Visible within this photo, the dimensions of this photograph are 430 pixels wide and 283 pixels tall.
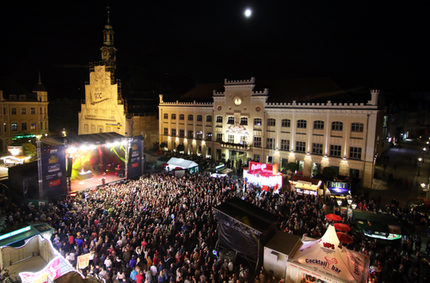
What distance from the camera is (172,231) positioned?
1655 centimetres

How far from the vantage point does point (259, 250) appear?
13094mm

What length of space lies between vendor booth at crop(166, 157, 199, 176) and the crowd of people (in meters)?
4.91

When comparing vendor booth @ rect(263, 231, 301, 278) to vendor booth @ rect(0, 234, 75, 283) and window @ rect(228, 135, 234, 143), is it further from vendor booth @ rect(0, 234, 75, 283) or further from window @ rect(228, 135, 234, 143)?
window @ rect(228, 135, 234, 143)

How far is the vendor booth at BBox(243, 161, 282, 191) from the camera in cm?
2553

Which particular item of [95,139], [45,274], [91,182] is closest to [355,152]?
[95,139]

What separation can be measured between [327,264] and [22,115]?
52.3m

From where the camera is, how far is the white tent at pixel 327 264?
1036 centimetres

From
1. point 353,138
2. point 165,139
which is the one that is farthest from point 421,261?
point 165,139

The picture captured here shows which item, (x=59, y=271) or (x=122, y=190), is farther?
(x=122, y=190)

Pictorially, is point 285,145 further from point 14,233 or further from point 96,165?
point 14,233

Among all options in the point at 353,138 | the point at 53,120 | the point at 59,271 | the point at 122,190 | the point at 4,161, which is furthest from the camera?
the point at 53,120

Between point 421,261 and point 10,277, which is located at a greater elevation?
point 10,277

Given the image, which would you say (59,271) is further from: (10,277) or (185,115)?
(185,115)

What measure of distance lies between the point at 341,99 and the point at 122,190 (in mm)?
26027
